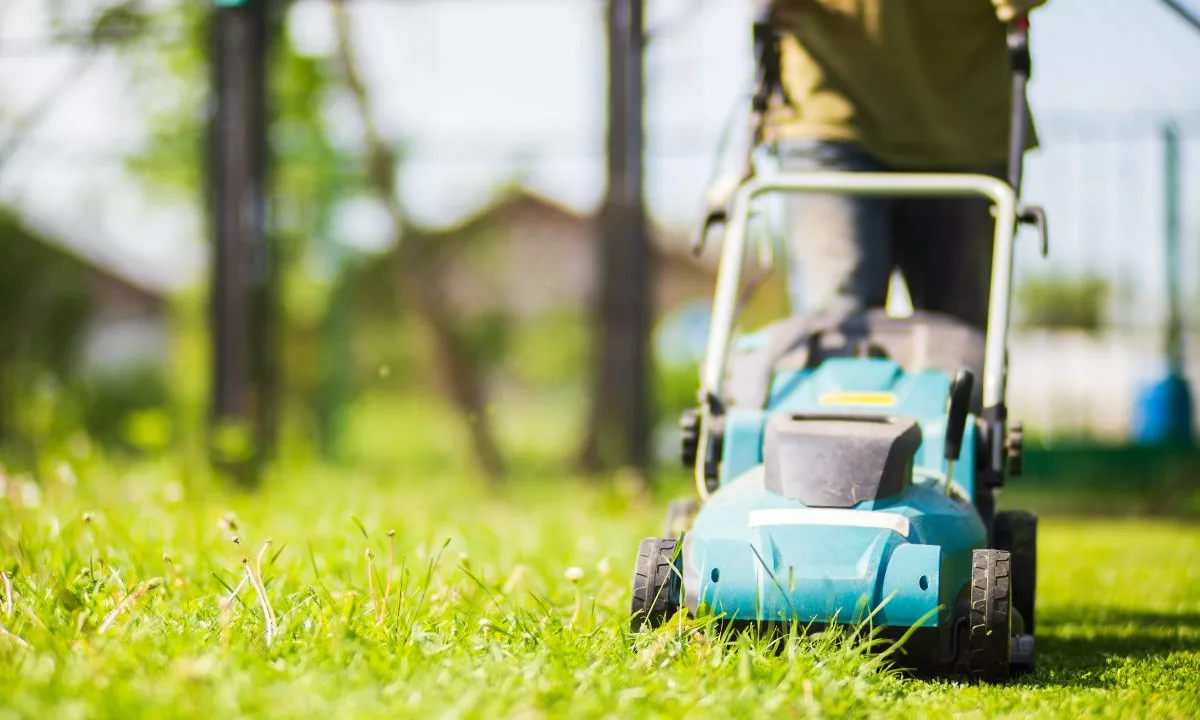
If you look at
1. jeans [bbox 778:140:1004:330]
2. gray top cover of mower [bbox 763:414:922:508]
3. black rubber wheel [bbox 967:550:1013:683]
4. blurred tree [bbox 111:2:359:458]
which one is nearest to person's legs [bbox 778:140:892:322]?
jeans [bbox 778:140:1004:330]

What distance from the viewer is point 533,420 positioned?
13.2 meters

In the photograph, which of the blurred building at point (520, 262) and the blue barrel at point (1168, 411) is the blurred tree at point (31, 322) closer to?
the blurred building at point (520, 262)

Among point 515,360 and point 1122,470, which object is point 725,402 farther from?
point 515,360

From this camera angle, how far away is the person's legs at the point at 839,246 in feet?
8.13

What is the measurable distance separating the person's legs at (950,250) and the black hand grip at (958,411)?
0.65m

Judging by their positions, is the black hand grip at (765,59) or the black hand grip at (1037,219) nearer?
the black hand grip at (1037,219)

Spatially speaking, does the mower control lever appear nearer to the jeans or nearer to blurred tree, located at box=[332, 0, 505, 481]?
the jeans

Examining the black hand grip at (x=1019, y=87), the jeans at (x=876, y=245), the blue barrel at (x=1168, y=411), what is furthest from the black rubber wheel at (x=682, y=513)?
the blue barrel at (x=1168, y=411)

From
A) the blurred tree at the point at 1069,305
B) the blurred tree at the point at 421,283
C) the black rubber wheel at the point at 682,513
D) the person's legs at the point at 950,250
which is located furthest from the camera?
the blurred tree at the point at 421,283

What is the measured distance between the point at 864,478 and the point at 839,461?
0.15 ft

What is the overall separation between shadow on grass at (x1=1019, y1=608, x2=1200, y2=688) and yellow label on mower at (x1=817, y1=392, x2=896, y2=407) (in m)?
0.51

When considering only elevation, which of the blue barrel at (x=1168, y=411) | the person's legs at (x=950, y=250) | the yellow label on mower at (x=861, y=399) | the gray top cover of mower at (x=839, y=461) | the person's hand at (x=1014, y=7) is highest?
the person's hand at (x=1014, y=7)

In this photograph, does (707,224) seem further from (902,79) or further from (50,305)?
(50,305)

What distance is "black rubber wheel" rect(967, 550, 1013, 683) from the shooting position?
6.06 feet
